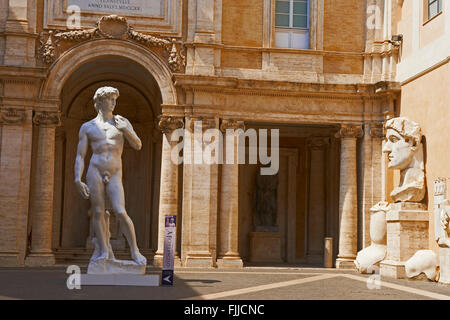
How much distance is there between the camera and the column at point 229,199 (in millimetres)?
18344

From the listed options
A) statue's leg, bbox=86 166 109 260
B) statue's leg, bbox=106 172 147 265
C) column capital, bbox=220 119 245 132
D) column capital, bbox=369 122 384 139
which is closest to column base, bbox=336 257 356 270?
column capital, bbox=369 122 384 139

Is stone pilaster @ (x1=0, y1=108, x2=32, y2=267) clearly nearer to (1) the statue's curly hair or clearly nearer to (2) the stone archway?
(2) the stone archway

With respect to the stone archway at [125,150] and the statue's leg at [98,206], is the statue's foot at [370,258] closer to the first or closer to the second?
the stone archway at [125,150]

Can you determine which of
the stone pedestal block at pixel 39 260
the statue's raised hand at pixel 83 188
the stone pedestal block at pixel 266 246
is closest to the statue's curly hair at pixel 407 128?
the stone pedestal block at pixel 266 246

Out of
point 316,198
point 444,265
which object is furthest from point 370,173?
point 444,265

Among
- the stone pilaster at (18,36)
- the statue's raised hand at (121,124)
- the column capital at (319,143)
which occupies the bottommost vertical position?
the statue's raised hand at (121,124)

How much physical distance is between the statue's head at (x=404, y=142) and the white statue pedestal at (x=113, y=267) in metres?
6.67

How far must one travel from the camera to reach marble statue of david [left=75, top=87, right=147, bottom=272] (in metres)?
12.3

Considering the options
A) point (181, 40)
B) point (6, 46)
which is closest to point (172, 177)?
point (181, 40)

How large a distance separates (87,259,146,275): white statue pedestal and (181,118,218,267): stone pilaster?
559 centimetres

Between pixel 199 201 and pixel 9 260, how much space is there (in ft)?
15.2

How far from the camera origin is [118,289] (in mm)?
11508

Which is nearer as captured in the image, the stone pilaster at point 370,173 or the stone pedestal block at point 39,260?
the stone pedestal block at point 39,260
